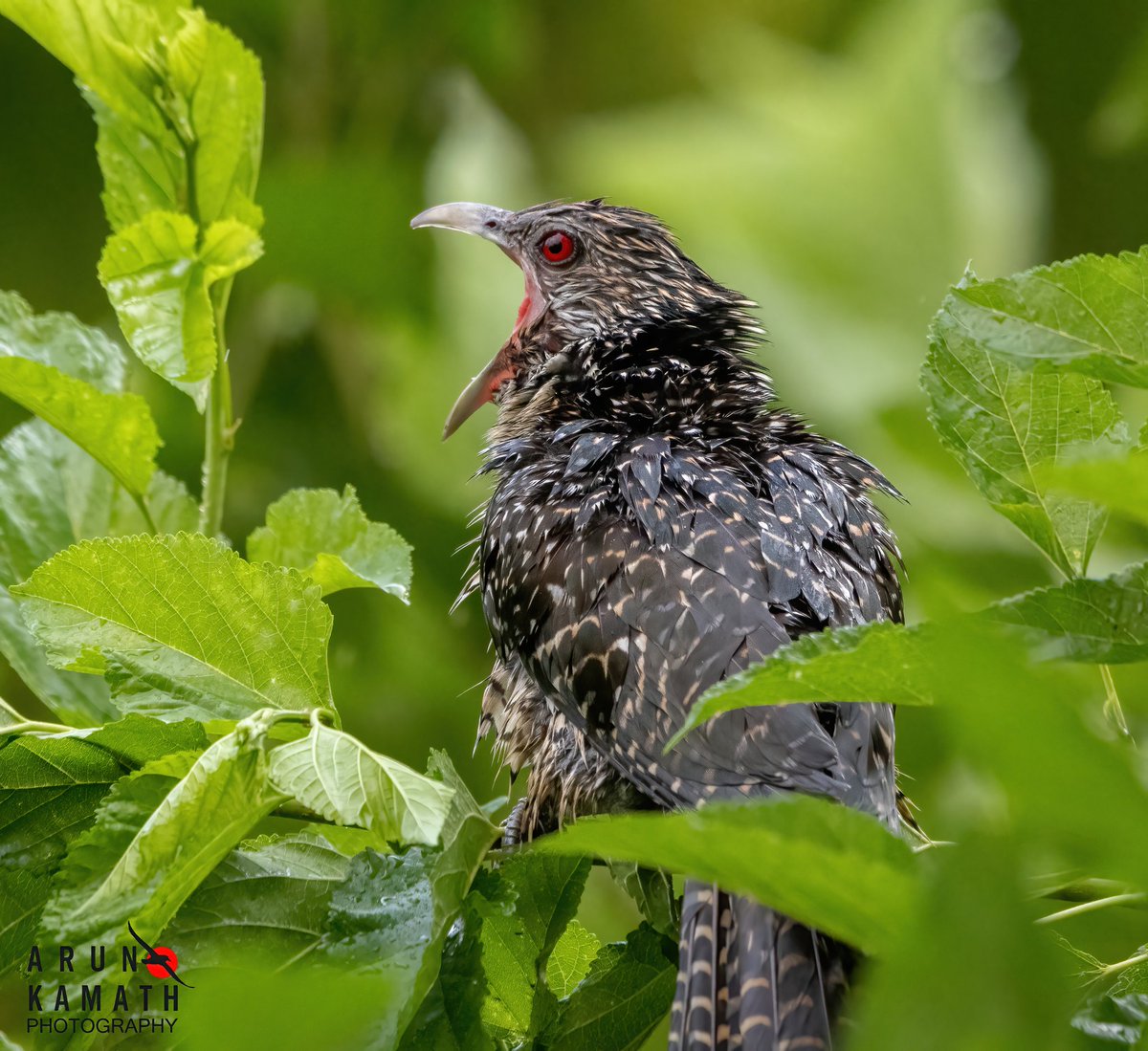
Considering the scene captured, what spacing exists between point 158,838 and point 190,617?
369 mm

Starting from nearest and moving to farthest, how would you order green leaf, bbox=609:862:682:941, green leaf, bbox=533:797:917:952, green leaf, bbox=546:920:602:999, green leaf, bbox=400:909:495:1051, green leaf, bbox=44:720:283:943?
green leaf, bbox=533:797:917:952
green leaf, bbox=44:720:283:943
green leaf, bbox=400:909:495:1051
green leaf, bbox=609:862:682:941
green leaf, bbox=546:920:602:999

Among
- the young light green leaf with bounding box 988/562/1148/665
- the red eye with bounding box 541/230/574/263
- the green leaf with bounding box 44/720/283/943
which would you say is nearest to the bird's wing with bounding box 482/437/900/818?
the young light green leaf with bounding box 988/562/1148/665

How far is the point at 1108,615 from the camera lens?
1323mm

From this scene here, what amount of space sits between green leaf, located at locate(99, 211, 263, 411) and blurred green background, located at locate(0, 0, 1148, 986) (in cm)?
145

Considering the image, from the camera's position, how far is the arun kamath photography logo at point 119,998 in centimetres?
146

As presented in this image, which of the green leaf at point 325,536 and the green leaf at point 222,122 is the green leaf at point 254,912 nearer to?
the green leaf at point 325,536

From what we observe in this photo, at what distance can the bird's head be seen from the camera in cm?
338

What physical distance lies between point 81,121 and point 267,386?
126 centimetres

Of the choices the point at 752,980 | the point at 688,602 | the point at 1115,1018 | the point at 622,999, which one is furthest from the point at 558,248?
the point at 1115,1018

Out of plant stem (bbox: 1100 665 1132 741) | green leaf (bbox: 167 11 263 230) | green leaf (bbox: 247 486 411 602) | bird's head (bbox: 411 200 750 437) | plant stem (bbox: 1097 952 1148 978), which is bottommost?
plant stem (bbox: 1097 952 1148 978)

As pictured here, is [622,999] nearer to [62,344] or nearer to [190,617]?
[190,617]

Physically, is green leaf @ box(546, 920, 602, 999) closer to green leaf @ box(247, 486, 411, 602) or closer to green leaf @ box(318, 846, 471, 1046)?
green leaf @ box(318, 846, 471, 1046)

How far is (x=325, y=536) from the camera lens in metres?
2.17

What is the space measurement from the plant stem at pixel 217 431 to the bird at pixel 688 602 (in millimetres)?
502
